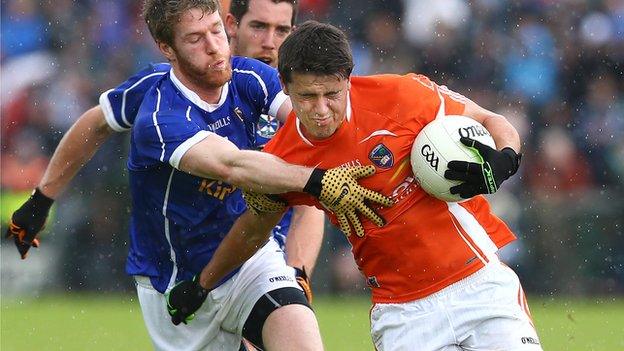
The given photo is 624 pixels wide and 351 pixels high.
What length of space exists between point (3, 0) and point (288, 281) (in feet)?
29.8

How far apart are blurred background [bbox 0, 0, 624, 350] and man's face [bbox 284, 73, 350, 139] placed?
7378 millimetres

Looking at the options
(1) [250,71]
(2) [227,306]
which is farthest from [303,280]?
(1) [250,71]

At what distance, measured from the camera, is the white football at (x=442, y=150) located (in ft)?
17.4

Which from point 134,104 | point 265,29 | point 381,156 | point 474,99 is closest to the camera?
point 381,156

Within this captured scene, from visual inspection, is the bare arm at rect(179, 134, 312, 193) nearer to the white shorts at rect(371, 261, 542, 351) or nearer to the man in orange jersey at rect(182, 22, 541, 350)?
the man in orange jersey at rect(182, 22, 541, 350)

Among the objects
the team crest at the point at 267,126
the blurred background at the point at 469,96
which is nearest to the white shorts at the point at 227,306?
the team crest at the point at 267,126

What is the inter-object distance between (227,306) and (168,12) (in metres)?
1.55

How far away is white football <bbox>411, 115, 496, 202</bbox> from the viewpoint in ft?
17.4

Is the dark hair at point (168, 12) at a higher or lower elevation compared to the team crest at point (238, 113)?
higher

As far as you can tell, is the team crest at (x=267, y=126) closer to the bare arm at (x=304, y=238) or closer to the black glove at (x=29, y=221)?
the bare arm at (x=304, y=238)

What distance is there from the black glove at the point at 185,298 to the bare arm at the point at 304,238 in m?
0.76

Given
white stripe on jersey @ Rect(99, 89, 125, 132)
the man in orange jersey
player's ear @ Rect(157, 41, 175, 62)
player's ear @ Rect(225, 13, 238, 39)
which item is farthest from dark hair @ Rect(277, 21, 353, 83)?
player's ear @ Rect(225, 13, 238, 39)

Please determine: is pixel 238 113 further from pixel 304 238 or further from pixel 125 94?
pixel 304 238

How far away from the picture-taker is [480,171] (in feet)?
17.2
